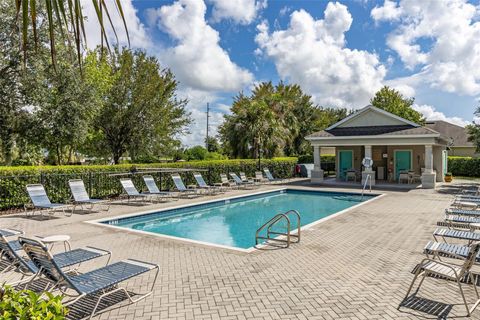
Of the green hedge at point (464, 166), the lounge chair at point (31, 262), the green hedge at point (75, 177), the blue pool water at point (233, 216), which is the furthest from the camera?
the green hedge at point (464, 166)

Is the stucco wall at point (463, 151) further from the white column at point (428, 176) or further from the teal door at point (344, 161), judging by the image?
the white column at point (428, 176)

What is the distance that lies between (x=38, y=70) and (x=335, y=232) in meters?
14.6

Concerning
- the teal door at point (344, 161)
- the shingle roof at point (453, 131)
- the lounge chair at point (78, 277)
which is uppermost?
the shingle roof at point (453, 131)

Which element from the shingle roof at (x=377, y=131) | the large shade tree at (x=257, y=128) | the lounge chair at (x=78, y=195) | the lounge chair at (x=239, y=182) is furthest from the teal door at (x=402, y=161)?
the lounge chair at (x=78, y=195)

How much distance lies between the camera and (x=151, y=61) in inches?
1118

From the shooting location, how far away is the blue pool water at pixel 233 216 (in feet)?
37.3

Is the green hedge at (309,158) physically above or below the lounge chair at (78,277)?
above

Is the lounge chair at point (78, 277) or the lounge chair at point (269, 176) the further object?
the lounge chair at point (269, 176)

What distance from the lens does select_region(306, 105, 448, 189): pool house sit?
897 inches

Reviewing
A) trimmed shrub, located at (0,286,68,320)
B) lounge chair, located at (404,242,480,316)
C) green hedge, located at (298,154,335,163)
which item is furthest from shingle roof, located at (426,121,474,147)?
trimmed shrub, located at (0,286,68,320)

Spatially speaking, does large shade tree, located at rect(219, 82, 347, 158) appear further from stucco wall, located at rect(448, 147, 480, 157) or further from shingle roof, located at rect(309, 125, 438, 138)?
stucco wall, located at rect(448, 147, 480, 157)

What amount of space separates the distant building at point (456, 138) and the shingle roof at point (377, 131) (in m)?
19.8

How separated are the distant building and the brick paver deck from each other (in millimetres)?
37248

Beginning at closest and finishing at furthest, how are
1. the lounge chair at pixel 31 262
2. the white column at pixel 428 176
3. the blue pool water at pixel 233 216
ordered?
the lounge chair at pixel 31 262 < the blue pool water at pixel 233 216 < the white column at pixel 428 176
